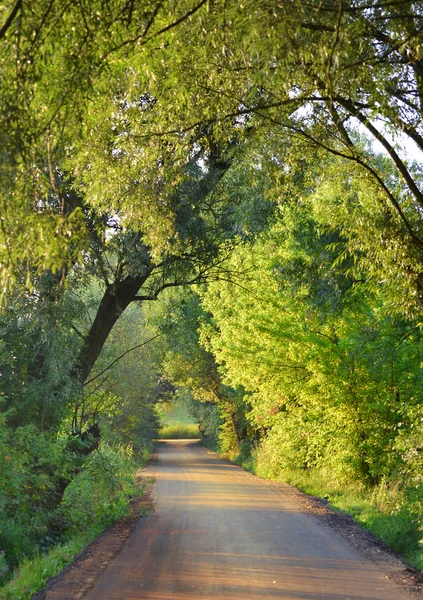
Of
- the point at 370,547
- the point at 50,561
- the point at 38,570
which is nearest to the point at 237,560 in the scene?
the point at 370,547

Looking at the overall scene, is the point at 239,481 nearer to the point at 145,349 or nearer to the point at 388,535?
the point at 145,349

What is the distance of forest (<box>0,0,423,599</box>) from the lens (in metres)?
5.87

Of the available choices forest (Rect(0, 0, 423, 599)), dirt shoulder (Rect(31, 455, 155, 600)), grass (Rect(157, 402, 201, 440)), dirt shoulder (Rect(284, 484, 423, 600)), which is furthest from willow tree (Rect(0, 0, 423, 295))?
grass (Rect(157, 402, 201, 440))

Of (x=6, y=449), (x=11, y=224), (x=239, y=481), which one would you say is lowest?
(x=239, y=481)

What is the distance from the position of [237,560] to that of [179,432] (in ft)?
246

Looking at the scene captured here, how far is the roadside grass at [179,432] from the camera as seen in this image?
83.5 meters

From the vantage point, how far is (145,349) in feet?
126

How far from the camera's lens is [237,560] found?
447 inches

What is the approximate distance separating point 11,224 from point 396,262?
20.2 feet

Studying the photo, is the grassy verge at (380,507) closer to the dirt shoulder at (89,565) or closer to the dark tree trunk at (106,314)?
the dirt shoulder at (89,565)

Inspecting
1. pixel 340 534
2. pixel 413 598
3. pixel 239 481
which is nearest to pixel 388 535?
pixel 340 534

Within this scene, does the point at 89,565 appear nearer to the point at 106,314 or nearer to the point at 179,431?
the point at 106,314

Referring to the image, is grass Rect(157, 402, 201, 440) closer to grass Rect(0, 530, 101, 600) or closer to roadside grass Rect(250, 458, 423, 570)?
roadside grass Rect(250, 458, 423, 570)

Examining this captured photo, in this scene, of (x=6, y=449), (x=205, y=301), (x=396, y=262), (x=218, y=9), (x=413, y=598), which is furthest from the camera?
(x=205, y=301)
